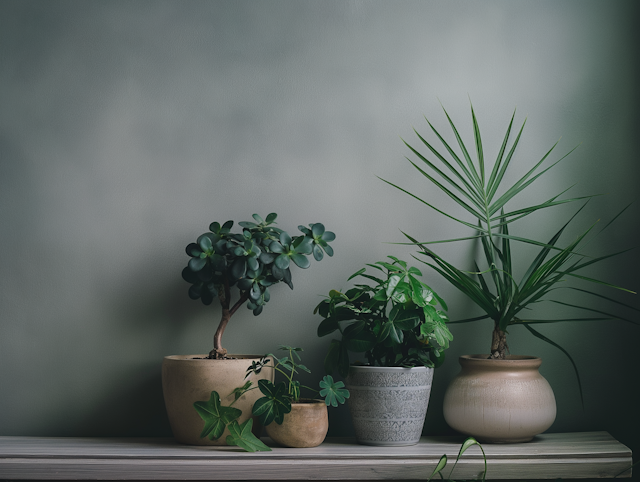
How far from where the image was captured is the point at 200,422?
4.38 feet

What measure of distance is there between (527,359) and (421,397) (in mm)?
310

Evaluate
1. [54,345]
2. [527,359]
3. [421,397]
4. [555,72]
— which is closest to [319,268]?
[421,397]

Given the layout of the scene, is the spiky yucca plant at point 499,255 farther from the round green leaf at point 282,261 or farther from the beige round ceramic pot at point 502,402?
the round green leaf at point 282,261

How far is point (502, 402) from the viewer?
131cm

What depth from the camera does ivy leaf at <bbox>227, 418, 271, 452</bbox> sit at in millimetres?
1258

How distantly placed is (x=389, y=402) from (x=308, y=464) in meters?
0.24

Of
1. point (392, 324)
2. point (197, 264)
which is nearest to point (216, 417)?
point (197, 264)

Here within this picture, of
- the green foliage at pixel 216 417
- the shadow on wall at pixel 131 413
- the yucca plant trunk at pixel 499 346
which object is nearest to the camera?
the green foliage at pixel 216 417

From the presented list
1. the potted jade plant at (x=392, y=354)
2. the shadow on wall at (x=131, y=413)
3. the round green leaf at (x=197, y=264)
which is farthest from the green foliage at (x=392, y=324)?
the shadow on wall at (x=131, y=413)

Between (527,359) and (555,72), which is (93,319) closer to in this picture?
(527,359)

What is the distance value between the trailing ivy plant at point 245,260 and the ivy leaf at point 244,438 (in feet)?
0.70

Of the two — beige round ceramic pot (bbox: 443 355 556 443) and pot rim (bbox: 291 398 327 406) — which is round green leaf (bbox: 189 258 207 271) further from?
beige round ceramic pot (bbox: 443 355 556 443)

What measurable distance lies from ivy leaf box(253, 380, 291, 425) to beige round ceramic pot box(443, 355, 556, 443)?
1.43ft

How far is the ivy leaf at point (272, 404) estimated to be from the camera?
1.27 meters
